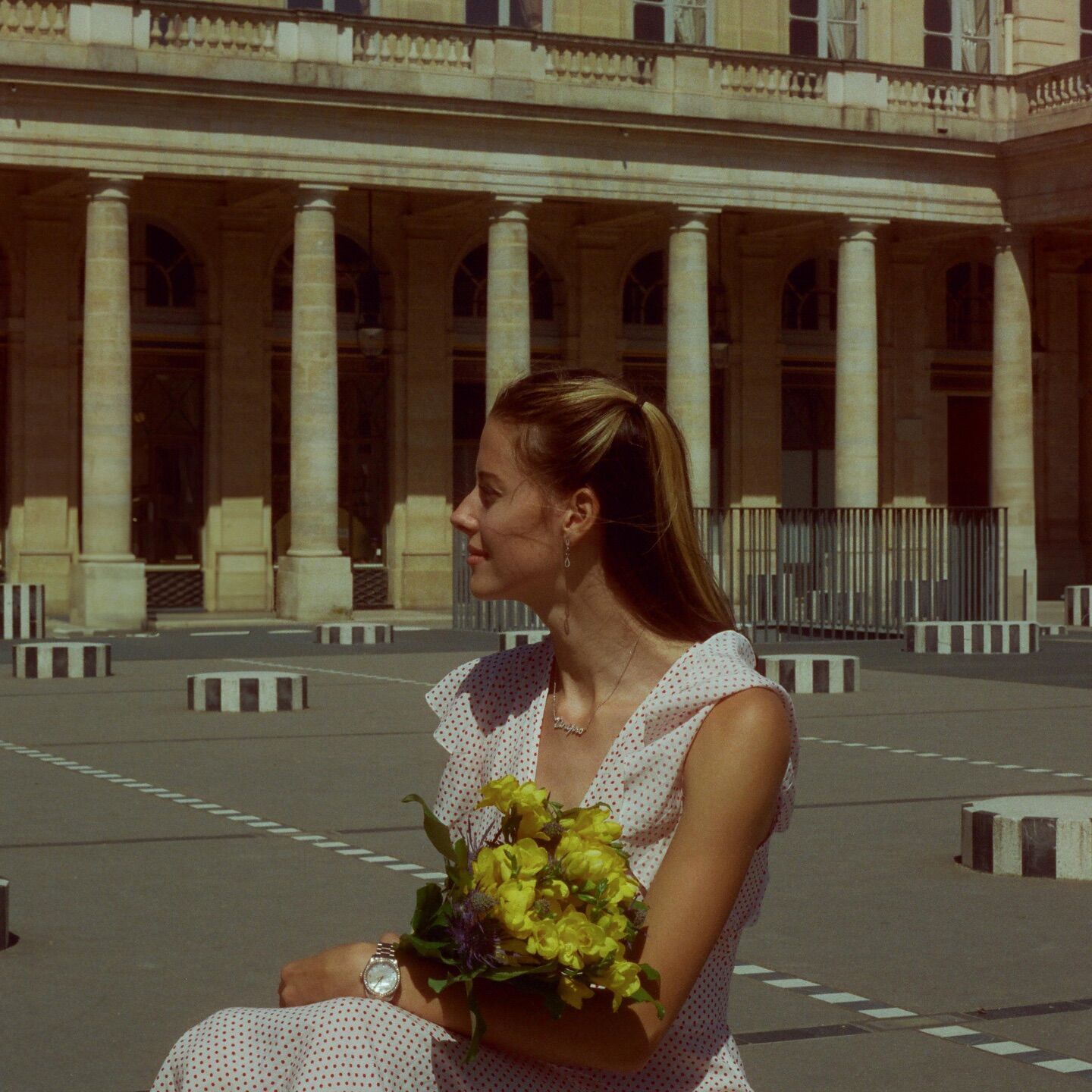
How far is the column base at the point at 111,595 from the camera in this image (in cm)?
3041

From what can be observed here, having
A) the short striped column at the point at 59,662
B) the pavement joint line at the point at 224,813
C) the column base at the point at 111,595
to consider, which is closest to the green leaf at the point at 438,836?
the pavement joint line at the point at 224,813

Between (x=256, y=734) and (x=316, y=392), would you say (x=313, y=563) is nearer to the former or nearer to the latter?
(x=316, y=392)

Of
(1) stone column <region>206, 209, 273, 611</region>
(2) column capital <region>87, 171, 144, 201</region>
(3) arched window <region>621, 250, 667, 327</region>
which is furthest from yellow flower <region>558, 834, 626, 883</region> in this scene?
(3) arched window <region>621, 250, 667, 327</region>

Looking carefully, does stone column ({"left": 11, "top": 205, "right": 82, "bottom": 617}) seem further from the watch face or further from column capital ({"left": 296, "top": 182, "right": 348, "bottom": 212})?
the watch face

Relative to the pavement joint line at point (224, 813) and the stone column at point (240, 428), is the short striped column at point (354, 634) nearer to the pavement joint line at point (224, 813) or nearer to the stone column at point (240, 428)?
the stone column at point (240, 428)

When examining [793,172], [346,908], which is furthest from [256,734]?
[793,172]

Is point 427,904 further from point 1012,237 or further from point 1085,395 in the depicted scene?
point 1085,395

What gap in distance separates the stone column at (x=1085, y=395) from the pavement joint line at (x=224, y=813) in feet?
96.4

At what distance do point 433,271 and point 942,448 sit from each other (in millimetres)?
9811

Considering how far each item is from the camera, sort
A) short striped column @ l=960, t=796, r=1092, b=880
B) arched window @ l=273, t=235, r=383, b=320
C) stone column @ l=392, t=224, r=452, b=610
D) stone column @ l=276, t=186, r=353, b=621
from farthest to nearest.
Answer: stone column @ l=392, t=224, r=452, b=610
arched window @ l=273, t=235, r=383, b=320
stone column @ l=276, t=186, r=353, b=621
short striped column @ l=960, t=796, r=1092, b=880

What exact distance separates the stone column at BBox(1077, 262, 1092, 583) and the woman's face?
38.3 m

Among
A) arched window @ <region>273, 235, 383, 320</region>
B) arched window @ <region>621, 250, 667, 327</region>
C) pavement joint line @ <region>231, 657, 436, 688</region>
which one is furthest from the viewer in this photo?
arched window @ <region>621, 250, 667, 327</region>

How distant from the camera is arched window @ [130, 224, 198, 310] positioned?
34562 mm

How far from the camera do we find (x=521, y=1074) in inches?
142
